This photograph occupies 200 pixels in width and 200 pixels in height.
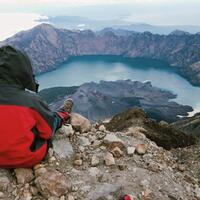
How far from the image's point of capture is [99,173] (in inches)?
282

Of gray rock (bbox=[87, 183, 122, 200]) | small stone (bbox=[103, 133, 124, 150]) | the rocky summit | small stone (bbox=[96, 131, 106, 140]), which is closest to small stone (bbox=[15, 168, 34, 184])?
the rocky summit

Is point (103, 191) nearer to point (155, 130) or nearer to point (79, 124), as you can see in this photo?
point (79, 124)

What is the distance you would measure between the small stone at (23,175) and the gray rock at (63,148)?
3.13ft

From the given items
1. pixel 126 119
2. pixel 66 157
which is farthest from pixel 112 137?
pixel 126 119

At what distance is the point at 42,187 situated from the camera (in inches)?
251

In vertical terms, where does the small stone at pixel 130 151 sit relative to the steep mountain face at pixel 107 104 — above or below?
above

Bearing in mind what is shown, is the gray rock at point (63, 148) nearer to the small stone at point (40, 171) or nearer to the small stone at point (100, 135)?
the small stone at point (40, 171)

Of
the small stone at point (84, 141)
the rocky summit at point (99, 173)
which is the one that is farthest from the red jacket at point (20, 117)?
the small stone at point (84, 141)

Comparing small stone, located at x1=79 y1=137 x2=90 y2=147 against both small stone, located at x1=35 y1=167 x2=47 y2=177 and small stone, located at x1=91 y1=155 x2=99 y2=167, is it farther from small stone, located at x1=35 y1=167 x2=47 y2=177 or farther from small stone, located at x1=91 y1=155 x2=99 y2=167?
small stone, located at x1=35 y1=167 x2=47 y2=177

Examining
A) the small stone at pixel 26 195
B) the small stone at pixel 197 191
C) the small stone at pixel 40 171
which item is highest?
the small stone at pixel 40 171

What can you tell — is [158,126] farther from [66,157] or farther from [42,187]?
[42,187]

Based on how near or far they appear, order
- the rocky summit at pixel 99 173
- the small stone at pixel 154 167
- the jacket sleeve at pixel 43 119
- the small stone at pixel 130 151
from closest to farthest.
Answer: the rocky summit at pixel 99 173
the jacket sleeve at pixel 43 119
the small stone at pixel 154 167
the small stone at pixel 130 151

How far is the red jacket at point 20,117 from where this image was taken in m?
6.23

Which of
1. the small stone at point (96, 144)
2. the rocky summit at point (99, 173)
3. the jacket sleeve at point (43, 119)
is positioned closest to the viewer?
the rocky summit at point (99, 173)
